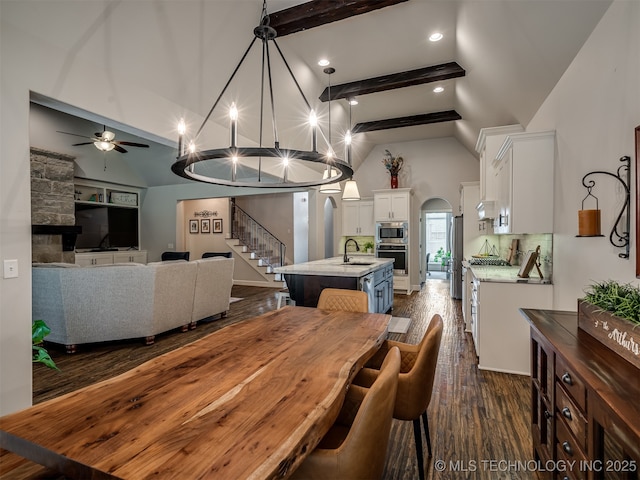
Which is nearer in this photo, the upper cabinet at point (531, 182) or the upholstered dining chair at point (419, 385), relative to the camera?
the upholstered dining chair at point (419, 385)

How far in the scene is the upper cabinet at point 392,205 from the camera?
720cm

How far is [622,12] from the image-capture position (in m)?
1.80

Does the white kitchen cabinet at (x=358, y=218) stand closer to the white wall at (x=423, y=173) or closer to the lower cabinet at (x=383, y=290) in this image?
the white wall at (x=423, y=173)

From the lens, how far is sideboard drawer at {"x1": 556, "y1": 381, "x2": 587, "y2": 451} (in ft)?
3.91

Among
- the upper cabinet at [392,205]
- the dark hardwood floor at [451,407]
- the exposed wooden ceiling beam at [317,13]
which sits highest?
the exposed wooden ceiling beam at [317,13]

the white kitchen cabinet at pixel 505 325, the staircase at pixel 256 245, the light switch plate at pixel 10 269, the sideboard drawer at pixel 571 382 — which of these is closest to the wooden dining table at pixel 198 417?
the sideboard drawer at pixel 571 382

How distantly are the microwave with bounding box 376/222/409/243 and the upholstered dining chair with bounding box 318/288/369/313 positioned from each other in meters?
4.70

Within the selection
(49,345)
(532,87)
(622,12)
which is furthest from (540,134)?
(49,345)

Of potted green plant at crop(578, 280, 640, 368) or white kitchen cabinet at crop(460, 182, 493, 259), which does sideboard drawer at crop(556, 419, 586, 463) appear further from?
white kitchen cabinet at crop(460, 182, 493, 259)

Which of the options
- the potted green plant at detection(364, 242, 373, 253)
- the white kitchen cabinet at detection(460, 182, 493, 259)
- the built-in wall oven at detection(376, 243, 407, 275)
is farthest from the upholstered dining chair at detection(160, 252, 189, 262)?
the white kitchen cabinet at detection(460, 182, 493, 259)

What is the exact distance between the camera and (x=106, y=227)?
27.3 ft

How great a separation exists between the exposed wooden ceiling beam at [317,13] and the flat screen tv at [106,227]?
7.03 metres

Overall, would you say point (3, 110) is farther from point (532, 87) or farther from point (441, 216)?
point (441, 216)

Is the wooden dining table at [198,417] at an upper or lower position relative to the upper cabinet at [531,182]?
lower
